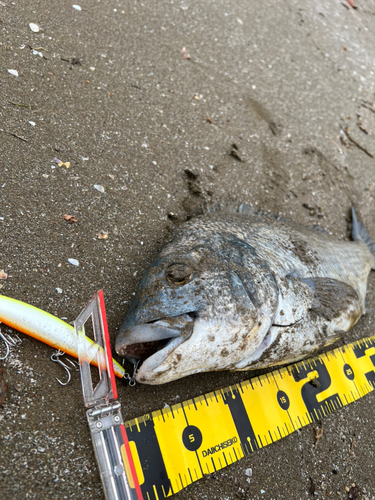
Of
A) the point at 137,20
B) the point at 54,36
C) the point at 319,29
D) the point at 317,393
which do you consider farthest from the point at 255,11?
the point at 317,393

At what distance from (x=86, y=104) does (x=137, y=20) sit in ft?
5.15

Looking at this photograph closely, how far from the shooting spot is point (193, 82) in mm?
3777

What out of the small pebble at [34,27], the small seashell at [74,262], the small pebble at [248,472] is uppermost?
the small pebble at [34,27]

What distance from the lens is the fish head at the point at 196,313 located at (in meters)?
1.79

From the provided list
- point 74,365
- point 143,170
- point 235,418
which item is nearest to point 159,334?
point 74,365

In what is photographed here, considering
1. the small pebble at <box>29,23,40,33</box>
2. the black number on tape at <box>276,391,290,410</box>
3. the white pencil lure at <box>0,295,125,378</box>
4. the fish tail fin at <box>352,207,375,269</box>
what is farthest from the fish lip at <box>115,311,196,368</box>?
Answer: the small pebble at <box>29,23,40,33</box>

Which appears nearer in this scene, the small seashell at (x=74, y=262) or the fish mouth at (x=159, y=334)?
the fish mouth at (x=159, y=334)

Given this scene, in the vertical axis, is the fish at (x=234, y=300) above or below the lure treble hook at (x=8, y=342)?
above

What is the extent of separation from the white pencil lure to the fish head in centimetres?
26

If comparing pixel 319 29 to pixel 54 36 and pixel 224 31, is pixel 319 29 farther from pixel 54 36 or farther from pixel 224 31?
pixel 54 36

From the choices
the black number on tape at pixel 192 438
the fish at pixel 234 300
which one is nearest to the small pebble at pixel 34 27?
the fish at pixel 234 300

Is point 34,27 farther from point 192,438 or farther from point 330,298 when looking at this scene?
point 192,438

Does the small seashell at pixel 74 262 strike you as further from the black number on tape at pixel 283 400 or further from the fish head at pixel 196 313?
the black number on tape at pixel 283 400

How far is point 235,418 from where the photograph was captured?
94.8 inches
